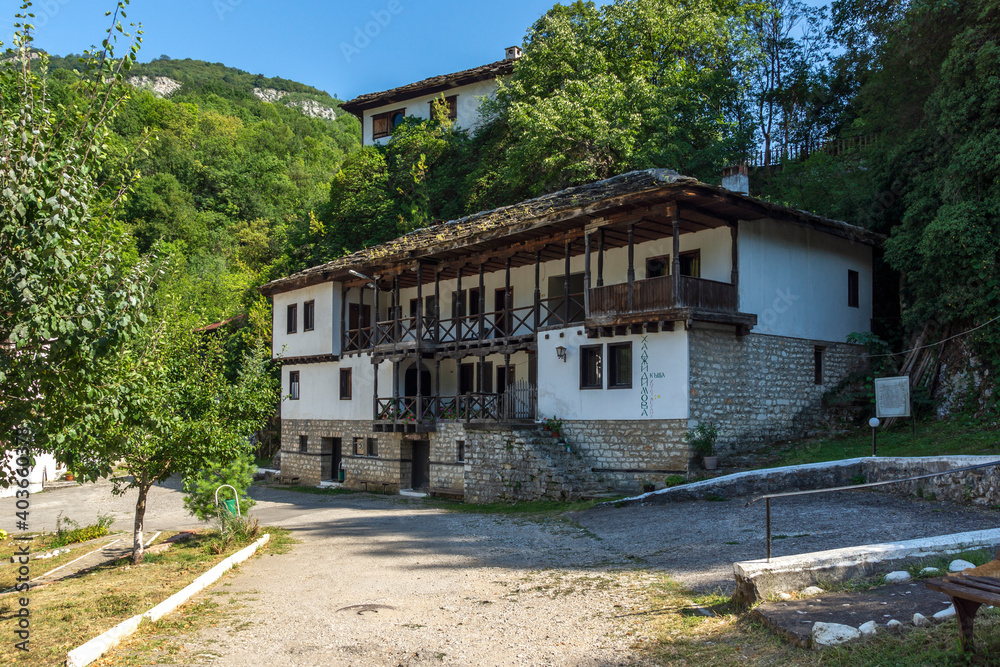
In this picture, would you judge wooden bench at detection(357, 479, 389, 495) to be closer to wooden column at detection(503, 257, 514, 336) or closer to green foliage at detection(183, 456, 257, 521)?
wooden column at detection(503, 257, 514, 336)

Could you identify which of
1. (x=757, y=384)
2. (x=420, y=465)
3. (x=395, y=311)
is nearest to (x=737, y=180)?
(x=757, y=384)

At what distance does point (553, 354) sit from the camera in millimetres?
18625

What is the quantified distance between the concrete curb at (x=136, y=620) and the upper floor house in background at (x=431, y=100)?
3020 cm

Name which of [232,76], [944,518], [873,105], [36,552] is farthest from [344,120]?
[944,518]

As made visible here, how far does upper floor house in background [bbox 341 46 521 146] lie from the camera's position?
38.3m

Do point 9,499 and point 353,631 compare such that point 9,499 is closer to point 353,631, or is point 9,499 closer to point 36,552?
point 36,552

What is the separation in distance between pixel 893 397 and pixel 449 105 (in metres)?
29.8

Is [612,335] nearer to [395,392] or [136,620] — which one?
[395,392]

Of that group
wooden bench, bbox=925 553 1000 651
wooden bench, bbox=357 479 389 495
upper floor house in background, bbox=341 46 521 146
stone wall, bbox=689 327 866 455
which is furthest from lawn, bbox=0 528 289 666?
upper floor house in background, bbox=341 46 521 146

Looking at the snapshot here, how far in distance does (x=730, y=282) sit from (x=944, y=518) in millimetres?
7607

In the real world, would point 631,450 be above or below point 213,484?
above

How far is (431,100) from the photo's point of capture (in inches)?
1593

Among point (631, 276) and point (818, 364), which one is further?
point (818, 364)

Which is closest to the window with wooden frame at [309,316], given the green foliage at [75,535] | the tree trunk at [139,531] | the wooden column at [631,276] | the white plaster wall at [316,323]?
the white plaster wall at [316,323]
